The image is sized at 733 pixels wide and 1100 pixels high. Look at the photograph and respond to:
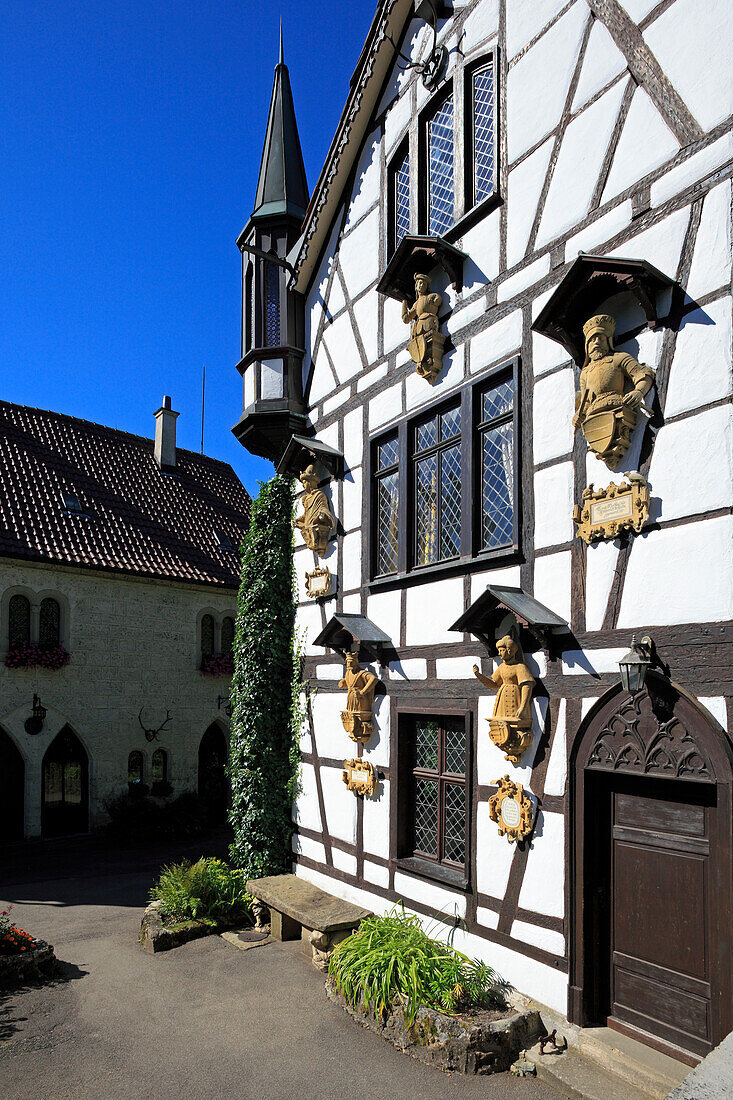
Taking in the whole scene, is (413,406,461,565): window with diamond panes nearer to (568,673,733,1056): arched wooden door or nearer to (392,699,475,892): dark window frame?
(392,699,475,892): dark window frame

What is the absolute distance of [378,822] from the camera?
8.80 m

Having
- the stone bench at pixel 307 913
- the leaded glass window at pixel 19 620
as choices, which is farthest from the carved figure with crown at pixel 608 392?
the leaded glass window at pixel 19 620

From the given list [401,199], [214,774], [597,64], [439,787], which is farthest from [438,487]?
[214,774]

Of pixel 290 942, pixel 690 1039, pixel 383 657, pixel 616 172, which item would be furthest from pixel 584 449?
pixel 290 942

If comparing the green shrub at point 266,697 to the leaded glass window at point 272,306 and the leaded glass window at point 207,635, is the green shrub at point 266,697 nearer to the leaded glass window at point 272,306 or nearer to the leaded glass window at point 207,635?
the leaded glass window at point 272,306

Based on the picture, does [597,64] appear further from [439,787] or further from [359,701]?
[439,787]

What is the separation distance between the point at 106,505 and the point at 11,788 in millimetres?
6713

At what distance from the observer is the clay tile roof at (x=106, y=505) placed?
56.5 ft

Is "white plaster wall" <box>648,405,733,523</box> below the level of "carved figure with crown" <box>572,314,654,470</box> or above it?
below

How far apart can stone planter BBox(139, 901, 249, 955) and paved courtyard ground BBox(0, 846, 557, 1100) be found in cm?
14

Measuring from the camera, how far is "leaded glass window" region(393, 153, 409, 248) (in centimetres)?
939

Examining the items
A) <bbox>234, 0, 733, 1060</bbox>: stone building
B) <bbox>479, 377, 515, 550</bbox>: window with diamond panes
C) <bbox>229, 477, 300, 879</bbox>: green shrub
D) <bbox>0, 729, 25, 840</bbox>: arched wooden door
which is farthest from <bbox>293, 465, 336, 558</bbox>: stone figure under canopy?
<bbox>0, 729, 25, 840</bbox>: arched wooden door

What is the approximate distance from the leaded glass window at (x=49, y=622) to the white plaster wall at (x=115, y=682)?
27 centimetres

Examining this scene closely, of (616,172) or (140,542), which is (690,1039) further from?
(140,542)
